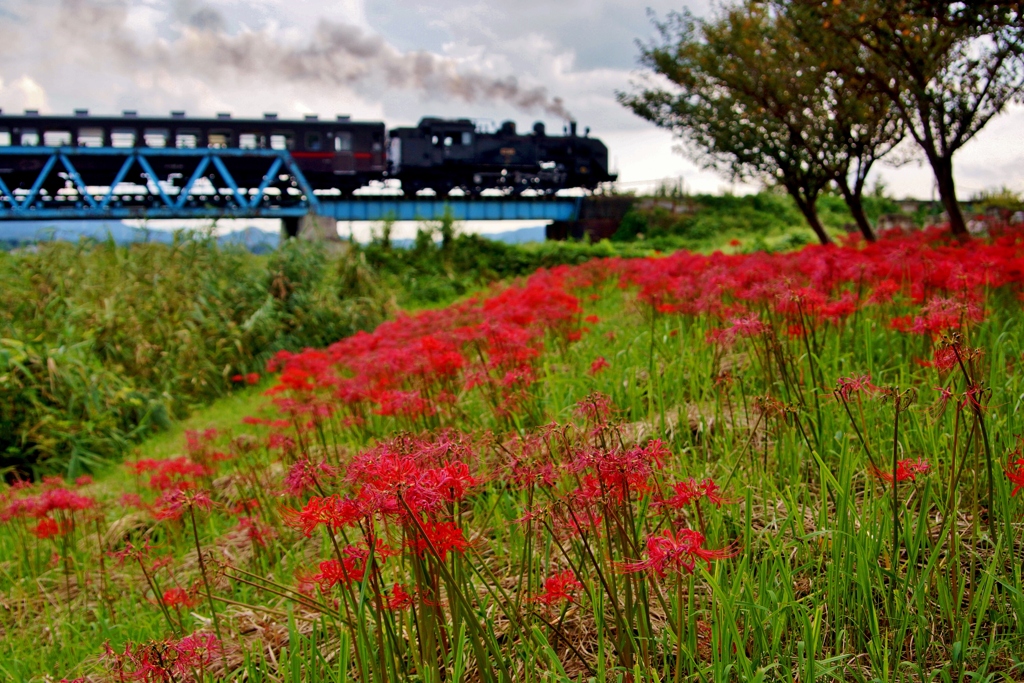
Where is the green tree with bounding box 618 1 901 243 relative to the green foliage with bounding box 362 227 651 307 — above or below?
above

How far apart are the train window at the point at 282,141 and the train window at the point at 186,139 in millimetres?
2574

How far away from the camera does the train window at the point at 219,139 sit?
2461cm

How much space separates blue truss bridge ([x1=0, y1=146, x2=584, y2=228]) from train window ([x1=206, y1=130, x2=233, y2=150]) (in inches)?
21.3

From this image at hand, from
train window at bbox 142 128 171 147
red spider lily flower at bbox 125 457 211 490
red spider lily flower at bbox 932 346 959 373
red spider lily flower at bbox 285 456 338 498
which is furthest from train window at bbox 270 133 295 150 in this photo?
red spider lily flower at bbox 932 346 959 373

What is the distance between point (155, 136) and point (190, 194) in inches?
86.0

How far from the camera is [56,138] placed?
928 inches

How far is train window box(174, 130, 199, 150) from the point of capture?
80.5ft

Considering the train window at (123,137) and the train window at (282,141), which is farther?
the train window at (282,141)

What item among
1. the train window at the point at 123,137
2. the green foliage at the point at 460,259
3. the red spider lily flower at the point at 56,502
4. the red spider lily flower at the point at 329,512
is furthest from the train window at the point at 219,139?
the red spider lily flower at the point at 329,512

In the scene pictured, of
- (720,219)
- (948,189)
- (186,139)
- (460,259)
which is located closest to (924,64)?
(948,189)

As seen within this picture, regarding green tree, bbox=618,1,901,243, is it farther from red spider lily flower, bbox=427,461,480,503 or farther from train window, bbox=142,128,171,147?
train window, bbox=142,128,171,147

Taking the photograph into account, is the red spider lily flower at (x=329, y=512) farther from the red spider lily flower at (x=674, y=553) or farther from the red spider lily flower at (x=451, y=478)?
the red spider lily flower at (x=674, y=553)

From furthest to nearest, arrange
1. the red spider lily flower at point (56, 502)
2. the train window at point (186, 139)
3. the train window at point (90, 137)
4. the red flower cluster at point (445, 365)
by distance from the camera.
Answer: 1. the train window at point (186, 139)
2. the train window at point (90, 137)
3. the red flower cluster at point (445, 365)
4. the red spider lily flower at point (56, 502)

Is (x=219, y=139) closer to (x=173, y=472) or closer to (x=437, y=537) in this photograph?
(x=173, y=472)
